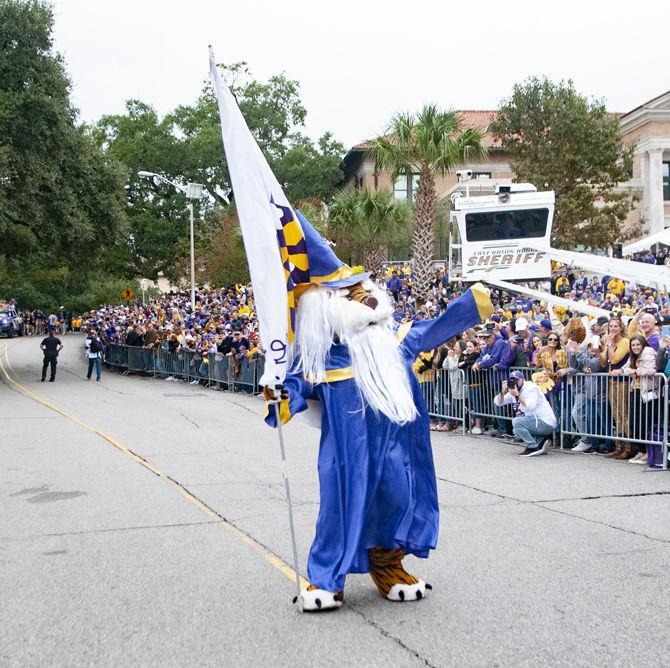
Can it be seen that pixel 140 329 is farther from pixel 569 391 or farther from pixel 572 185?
pixel 569 391

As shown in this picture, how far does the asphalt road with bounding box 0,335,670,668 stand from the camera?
4.21 m

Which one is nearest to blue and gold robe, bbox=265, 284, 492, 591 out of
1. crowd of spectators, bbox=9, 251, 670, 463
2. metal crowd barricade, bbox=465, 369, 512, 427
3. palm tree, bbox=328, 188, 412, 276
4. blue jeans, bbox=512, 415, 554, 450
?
crowd of spectators, bbox=9, 251, 670, 463

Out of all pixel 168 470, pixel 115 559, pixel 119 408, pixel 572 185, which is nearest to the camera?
pixel 115 559

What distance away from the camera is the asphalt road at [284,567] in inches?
166

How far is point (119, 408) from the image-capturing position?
17938 mm

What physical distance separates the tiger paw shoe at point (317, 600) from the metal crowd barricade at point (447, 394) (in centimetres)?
856

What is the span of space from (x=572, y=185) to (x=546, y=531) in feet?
108

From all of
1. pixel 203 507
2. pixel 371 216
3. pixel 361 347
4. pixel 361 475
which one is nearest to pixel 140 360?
pixel 371 216

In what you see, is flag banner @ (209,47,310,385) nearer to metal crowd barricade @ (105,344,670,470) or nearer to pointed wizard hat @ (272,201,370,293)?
pointed wizard hat @ (272,201,370,293)

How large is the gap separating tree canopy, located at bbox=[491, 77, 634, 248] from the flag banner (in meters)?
33.3

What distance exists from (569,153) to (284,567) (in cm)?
3402

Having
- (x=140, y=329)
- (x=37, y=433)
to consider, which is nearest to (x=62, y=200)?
(x=140, y=329)

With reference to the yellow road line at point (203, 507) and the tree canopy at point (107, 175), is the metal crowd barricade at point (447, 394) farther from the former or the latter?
the tree canopy at point (107, 175)

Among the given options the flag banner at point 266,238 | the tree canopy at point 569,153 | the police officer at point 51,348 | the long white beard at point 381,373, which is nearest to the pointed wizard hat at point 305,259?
the flag banner at point 266,238
